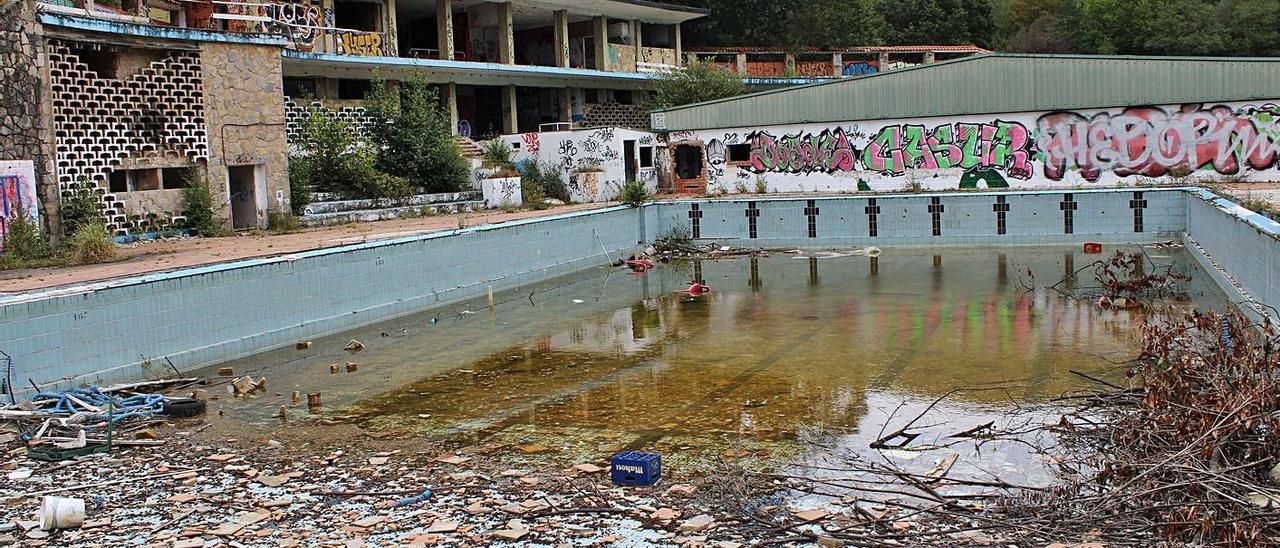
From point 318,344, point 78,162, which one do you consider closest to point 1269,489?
point 318,344

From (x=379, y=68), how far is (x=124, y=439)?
29044 millimetres

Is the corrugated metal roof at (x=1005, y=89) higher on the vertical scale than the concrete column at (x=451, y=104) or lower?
lower

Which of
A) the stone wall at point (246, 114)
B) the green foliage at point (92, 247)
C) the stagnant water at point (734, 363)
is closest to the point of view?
the stagnant water at point (734, 363)

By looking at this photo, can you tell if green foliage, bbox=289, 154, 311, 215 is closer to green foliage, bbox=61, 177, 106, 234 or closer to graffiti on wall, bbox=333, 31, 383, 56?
green foliage, bbox=61, 177, 106, 234

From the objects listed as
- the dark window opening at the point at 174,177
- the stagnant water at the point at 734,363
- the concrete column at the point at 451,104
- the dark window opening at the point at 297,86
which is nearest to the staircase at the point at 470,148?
the concrete column at the point at 451,104

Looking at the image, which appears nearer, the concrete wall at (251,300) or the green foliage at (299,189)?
the concrete wall at (251,300)

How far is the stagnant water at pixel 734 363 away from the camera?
29.2ft

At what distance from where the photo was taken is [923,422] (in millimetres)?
8828

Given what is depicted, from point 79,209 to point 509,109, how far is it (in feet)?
72.9

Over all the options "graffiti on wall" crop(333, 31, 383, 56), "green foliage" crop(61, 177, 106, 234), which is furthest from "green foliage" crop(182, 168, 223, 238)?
"graffiti on wall" crop(333, 31, 383, 56)

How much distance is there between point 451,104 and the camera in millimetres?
40406

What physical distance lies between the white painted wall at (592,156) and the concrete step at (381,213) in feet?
11.1

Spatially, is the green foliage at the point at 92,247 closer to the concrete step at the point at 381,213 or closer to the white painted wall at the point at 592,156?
the concrete step at the point at 381,213

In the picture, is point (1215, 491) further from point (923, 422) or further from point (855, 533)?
point (923, 422)
